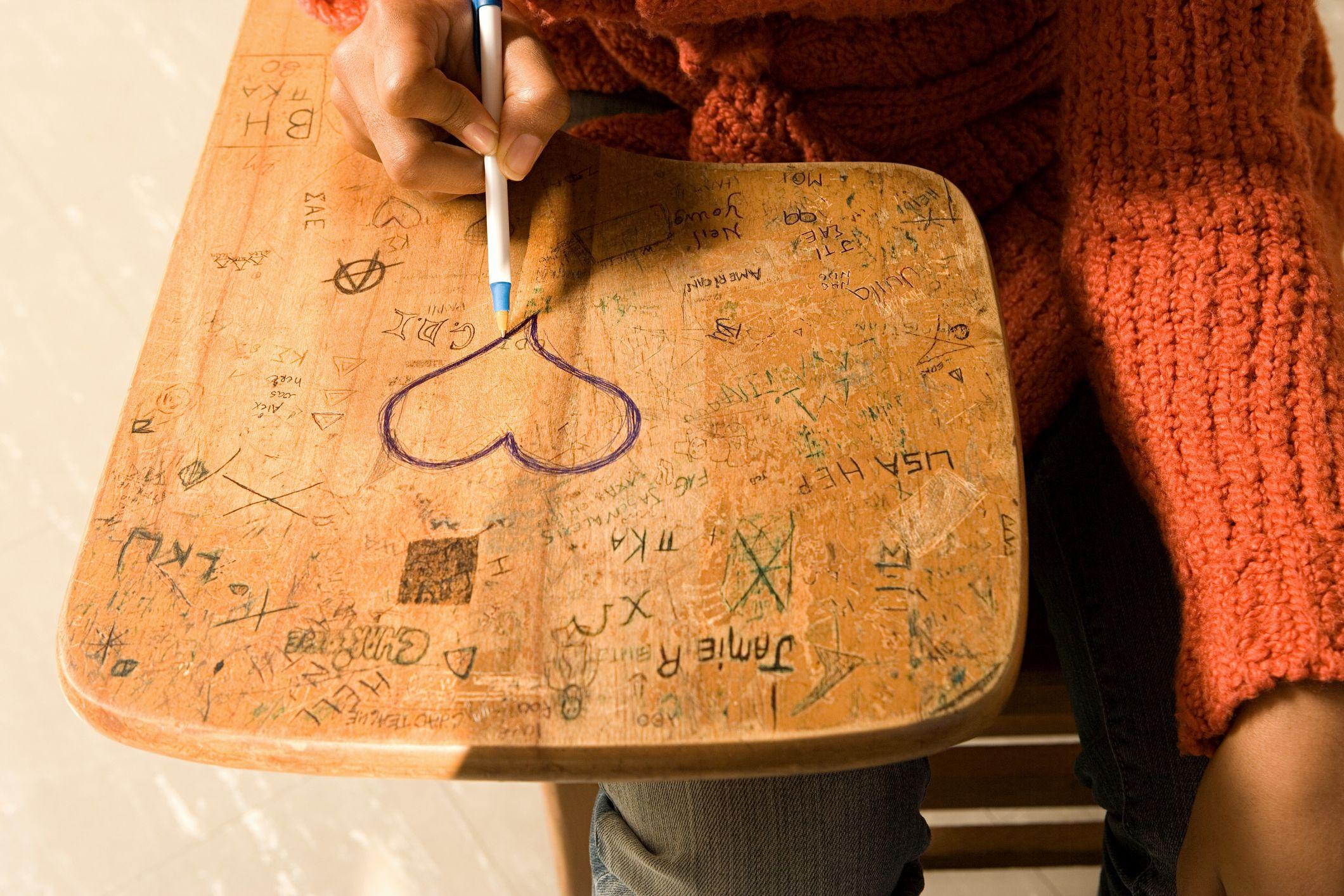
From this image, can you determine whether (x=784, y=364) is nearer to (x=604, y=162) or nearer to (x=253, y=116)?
(x=604, y=162)

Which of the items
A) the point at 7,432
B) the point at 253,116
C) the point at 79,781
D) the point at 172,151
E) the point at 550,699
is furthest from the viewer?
the point at 172,151

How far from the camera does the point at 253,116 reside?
67cm

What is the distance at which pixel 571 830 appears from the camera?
83 centimetres

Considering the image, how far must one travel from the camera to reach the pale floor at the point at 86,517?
42.6 inches

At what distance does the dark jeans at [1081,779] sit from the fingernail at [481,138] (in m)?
0.35

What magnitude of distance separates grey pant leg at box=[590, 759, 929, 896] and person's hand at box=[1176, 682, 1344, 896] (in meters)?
0.18

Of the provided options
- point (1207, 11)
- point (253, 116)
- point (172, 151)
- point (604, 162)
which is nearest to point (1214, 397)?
point (1207, 11)

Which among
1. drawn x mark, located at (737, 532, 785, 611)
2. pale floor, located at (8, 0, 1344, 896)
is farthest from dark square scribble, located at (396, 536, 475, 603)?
pale floor, located at (8, 0, 1344, 896)

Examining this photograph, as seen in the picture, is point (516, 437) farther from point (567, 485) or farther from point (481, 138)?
point (481, 138)

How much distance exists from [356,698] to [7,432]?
44.5 inches

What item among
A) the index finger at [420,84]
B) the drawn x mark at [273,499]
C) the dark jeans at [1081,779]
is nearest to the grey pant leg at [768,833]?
the dark jeans at [1081,779]

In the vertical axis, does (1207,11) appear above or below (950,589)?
above

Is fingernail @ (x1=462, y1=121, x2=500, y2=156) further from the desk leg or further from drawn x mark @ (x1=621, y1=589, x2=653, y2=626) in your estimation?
the desk leg

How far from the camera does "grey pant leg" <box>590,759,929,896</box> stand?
615mm
